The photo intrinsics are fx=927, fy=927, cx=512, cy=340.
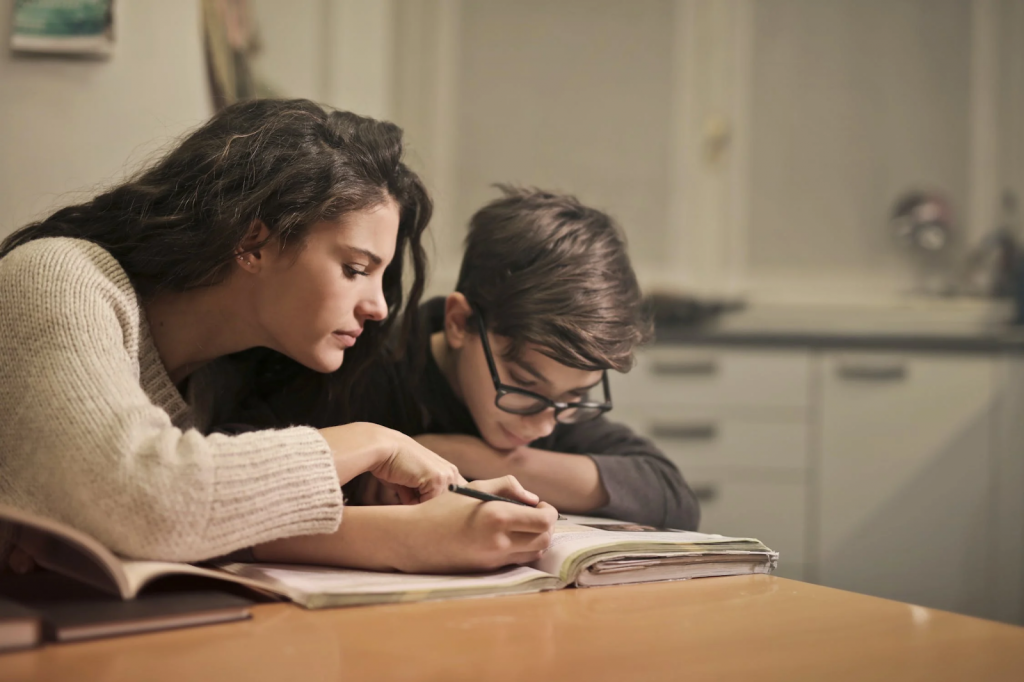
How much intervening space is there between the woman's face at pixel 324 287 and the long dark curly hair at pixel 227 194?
0.02 metres

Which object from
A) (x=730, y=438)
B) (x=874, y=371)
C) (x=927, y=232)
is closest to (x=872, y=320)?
(x=927, y=232)

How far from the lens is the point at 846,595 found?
83cm

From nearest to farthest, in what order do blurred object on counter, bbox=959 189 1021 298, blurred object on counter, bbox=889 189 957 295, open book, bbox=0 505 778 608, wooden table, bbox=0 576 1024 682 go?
wooden table, bbox=0 576 1024 682 → open book, bbox=0 505 778 608 → blurred object on counter, bbox=959 189 1021 298 → blurred object on counter, bbox=889 189 957 295

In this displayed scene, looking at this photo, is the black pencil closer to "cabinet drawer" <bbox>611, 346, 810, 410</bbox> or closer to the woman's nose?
the woman's nose

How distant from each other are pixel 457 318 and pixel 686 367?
5.06 feet

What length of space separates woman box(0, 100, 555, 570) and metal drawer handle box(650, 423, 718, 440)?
1618mm

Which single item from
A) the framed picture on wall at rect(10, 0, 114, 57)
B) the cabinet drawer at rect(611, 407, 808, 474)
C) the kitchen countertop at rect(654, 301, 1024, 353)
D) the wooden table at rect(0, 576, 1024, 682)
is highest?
the framed picture on wall at rect(10, 0, 114, 57)

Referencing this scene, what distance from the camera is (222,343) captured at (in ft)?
3.52

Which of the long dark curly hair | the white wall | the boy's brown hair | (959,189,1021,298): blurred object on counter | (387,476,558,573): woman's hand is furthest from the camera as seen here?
(959,189,1021,298): blurred object on counter

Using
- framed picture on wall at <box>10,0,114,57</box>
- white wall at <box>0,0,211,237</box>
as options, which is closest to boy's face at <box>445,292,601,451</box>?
white wall at <box>0,0,211,237</box>

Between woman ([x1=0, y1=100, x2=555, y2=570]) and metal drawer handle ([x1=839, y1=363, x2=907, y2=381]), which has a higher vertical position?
woman ([x1=0, y1=100, x2=555, y2=570])

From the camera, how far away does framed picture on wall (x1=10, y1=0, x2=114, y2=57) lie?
4.58 feet

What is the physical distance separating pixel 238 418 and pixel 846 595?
76 cm

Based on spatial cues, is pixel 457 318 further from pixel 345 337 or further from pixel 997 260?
pixel 997 260
